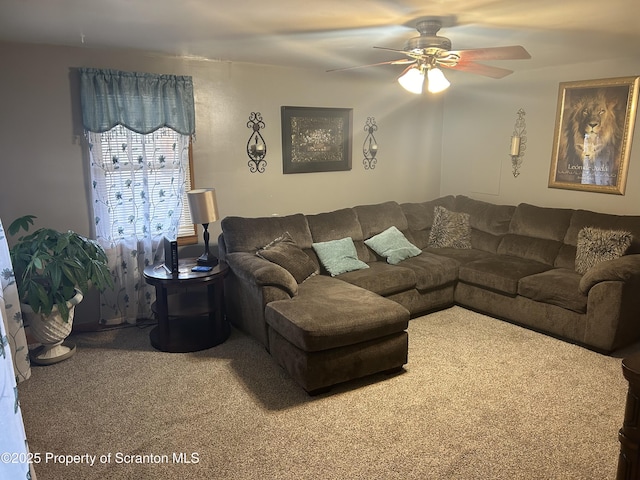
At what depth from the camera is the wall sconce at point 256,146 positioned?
4605mm

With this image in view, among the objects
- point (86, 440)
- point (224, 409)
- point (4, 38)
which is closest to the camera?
point (86, 440)

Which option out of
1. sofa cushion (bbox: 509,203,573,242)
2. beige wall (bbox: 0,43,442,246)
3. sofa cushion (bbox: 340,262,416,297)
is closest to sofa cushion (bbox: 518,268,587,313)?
sofa cushion (bbox: 509,203,573,242)

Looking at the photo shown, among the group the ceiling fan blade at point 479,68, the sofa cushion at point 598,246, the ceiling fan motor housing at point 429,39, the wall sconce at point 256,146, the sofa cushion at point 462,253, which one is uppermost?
the ceiling fan motor housing at point 429,39

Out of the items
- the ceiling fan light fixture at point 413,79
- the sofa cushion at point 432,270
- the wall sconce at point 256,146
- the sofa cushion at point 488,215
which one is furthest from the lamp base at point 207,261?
the sofa cushion at point 488,215

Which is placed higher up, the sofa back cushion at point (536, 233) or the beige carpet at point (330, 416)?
the sofa back cushion at point (536, 233)

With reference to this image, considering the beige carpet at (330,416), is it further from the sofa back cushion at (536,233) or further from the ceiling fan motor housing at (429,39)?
the ceiling fan motor housing at (429,39)

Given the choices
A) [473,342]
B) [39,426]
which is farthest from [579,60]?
[39,426]

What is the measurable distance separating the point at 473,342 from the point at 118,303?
10.0ft

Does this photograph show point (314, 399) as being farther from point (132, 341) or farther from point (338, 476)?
point (132, 341)

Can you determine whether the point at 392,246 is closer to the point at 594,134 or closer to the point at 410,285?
the point at 410,285

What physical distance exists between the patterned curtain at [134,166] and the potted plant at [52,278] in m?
0.55

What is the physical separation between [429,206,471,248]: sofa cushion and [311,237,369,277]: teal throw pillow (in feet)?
3.82

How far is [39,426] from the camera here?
2.72 m

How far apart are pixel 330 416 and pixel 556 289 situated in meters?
2.24
